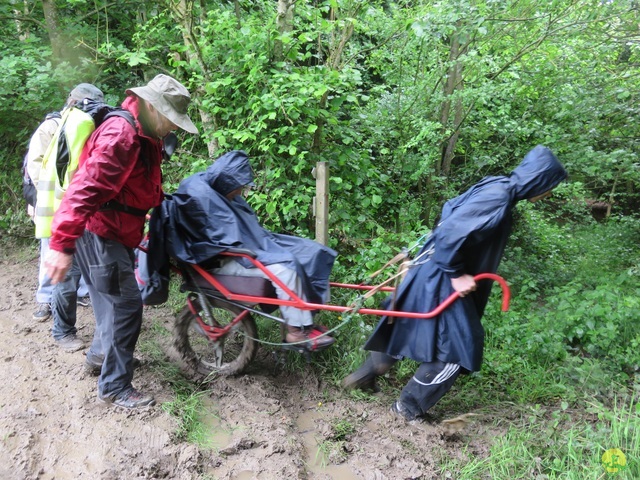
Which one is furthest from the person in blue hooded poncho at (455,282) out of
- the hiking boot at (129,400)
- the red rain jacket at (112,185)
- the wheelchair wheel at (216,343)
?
A: the red rain jacket at (112,185)

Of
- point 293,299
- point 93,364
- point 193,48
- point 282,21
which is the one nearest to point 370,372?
point 293,299

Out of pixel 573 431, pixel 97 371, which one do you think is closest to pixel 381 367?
pixel 573 431

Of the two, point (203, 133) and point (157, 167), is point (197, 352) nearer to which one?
point (157, 167)

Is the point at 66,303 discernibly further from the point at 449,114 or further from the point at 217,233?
the point at 449,114

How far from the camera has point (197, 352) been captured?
13.1 feet

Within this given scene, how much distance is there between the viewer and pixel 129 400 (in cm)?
307

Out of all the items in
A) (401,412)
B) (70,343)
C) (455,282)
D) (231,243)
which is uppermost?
(455,282)

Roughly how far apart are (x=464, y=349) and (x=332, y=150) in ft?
8.72

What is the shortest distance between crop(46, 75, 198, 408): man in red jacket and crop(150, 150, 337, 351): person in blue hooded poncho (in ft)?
0.87

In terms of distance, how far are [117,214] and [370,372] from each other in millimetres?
2104

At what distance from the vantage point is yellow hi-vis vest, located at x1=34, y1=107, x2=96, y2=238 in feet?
9.39

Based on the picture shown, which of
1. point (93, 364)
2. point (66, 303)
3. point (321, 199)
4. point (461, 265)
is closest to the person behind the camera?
point (461, 265)

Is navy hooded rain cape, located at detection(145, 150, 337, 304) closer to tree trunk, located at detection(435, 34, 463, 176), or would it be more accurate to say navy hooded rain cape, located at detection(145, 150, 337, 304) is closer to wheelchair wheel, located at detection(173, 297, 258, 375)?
wheelchair wheel, located at detection(173, 297, 258, 375)

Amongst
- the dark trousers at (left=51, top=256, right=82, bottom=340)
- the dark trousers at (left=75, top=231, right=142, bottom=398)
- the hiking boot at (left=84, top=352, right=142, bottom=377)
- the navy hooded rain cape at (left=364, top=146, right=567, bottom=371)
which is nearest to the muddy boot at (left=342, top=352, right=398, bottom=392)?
the navy hooded rain cape at (left=364, top=146, right=567, bottom=371)
